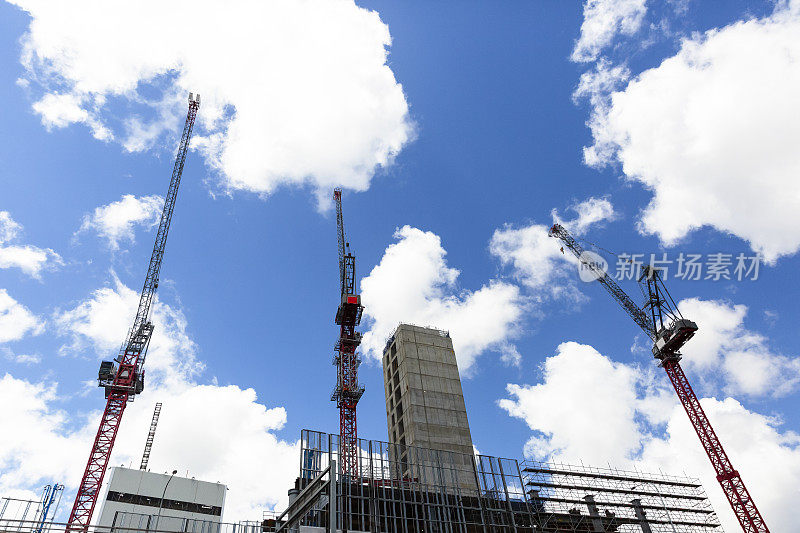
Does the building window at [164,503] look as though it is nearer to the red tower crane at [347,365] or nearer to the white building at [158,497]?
the white building at [158,497]

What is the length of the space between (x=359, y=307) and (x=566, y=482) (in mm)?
38281

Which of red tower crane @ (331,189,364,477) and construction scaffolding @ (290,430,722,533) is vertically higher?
red tower crane @ (331,189,364,477)

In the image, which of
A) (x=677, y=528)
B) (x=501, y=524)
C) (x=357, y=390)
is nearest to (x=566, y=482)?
(x=677, y=528)

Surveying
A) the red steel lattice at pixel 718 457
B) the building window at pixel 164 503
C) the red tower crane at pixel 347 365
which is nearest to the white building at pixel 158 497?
the building window at pixel 164 503

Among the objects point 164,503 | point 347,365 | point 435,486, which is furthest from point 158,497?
point 435,486

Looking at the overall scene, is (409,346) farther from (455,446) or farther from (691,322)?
(691,322)

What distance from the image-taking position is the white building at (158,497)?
78188 millimetres

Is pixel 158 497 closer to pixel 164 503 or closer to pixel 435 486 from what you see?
pixel 164 503

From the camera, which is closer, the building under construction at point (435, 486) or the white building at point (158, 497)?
the building under construction at point (435, 486)

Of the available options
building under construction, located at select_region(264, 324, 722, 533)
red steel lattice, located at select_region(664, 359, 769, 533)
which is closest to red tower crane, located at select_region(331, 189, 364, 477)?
building under construction, located at select_region(264, 324, 722, 533)

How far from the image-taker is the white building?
7819 centimetres

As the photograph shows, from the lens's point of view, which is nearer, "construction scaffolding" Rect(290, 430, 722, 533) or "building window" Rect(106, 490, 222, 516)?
"construction scaffolding" Rect(290, 430, 722, 533)

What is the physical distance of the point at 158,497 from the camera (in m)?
82.6

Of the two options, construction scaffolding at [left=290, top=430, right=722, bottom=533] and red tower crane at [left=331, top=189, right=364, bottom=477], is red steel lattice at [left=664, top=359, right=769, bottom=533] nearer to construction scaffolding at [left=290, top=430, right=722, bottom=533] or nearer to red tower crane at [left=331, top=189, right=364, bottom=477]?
construction scaffolding at [left=290, top=430, right=722, bottom=533]
